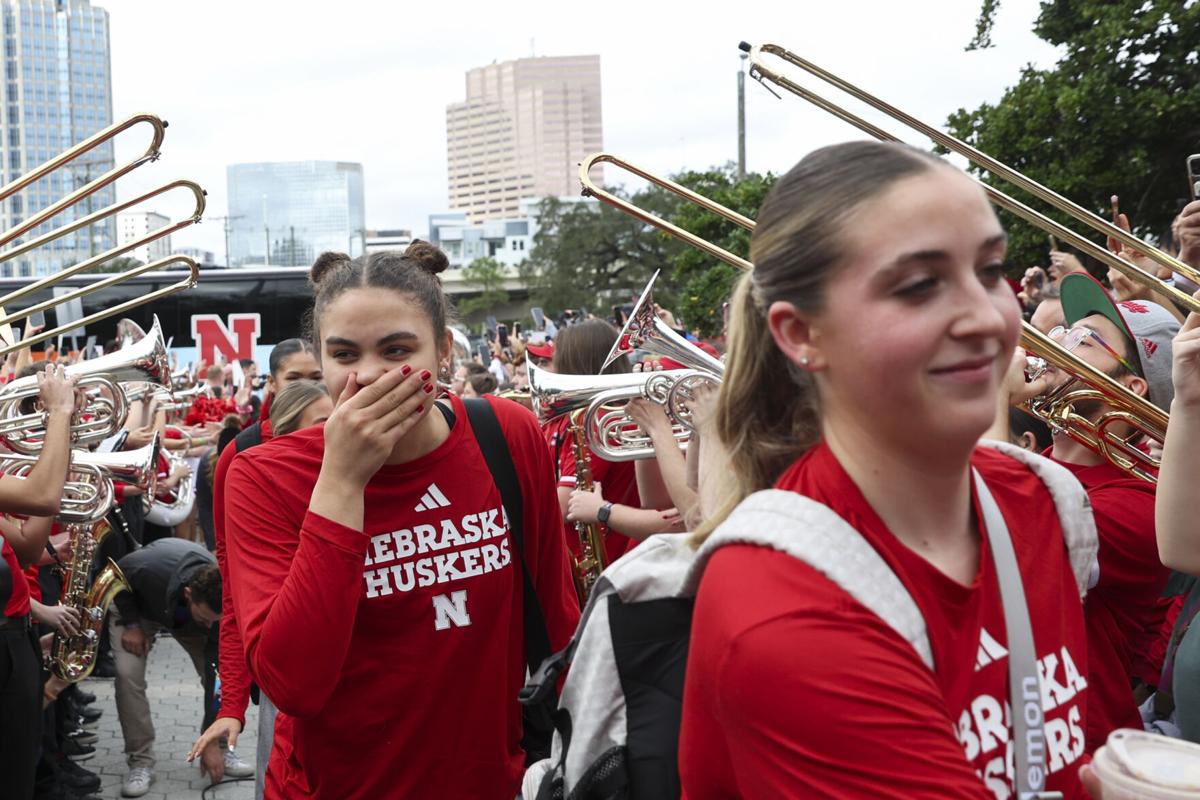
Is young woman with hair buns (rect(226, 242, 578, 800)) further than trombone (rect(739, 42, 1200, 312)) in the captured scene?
No

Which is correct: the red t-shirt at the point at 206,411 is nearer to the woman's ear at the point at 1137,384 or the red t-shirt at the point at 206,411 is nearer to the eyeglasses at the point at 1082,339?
the eyeglasses at the point at 1082,339

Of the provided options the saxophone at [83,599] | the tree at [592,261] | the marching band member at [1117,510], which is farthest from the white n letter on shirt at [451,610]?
the tree at [592,261]

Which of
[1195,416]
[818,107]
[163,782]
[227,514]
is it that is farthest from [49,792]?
[1195,416]

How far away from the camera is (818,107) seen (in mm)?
3131

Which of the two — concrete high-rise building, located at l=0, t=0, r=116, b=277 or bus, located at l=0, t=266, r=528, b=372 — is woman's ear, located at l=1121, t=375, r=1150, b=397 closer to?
bus, located at l=0, t=266, r=528, b=372

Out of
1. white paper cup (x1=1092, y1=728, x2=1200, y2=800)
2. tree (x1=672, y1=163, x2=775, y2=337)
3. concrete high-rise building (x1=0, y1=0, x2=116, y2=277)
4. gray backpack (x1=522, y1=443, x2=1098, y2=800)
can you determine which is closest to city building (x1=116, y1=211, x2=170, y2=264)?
gray backpack (x1=522, y1=443, x2=1098, y2=800)

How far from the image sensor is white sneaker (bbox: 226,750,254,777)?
6637mm

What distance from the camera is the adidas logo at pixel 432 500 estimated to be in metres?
2.75

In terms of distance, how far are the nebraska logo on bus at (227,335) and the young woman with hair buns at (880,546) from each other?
20.7 meters

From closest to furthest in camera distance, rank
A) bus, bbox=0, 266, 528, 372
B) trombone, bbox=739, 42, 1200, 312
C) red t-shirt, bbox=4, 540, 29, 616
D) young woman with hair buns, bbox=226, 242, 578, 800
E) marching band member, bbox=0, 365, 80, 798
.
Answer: young woman with hair buns, bbox=226, 242, 578, 800, trombone, bbox=739, 42, 1200, 312, marching band member, bbox=0, 365, 80, 798, red t-shirt, bbox=4, 540, 29, 616, bus, bbox=0, 266, 528, 372

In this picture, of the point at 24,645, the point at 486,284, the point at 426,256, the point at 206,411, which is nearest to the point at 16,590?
the point at 24,645

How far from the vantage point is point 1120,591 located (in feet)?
9.61

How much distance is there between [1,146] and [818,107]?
5162 inches

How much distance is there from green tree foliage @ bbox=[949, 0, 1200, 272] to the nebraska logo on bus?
1285 centimetres
